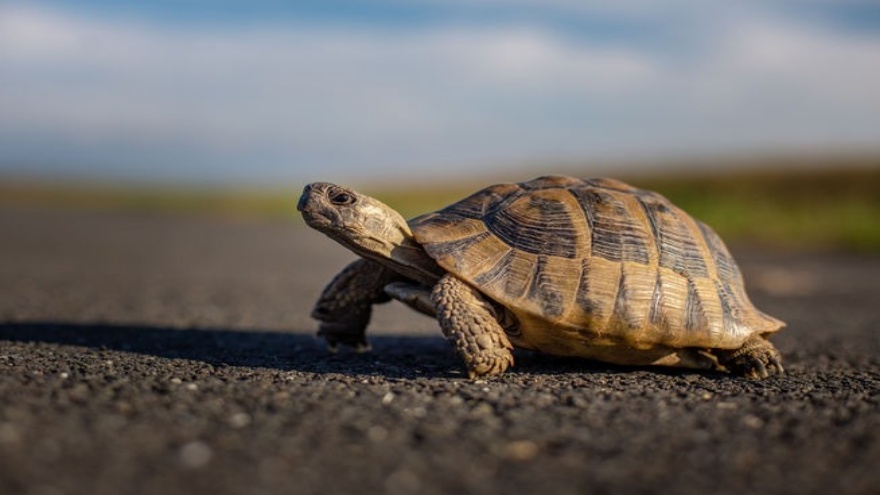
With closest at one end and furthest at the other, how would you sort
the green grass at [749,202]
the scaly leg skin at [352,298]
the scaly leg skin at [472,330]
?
the scaly leg skin at [472,330] < the scaly leg skin at [352,298] < the green grass at [749,202]

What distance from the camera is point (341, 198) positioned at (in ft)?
19.1

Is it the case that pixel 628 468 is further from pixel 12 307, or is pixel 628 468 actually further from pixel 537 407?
pixel 12 307

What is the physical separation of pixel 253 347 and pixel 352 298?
3.25 feet

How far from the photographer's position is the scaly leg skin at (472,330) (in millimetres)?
5195

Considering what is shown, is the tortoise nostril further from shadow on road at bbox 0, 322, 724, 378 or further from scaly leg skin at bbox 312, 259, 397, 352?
shadow on road at bbox 0, 322, 724, 378

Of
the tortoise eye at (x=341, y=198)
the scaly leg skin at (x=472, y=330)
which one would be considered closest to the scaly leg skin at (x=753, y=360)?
the scaly leg skin at (x=472, y=330)

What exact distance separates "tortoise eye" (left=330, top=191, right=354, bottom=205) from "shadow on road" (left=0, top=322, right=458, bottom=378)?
1.22m

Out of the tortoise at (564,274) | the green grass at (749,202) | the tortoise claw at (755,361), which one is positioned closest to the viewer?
the tortoise at (564,274)

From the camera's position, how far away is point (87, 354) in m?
5.72

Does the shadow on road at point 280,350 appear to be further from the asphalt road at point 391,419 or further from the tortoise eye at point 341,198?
the tortoise eye at point 341,198

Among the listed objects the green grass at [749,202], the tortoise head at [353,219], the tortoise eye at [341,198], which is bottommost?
the green grass at [749,202]

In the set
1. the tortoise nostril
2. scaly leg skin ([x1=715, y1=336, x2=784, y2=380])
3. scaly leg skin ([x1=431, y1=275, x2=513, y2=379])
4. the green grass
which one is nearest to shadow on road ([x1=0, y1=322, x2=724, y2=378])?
scaly leg skin ([x1=715, y1=336, x2=784, y2=380])

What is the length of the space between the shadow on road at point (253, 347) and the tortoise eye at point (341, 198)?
1.22 meters

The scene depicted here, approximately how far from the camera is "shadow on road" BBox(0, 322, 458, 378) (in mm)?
5664
